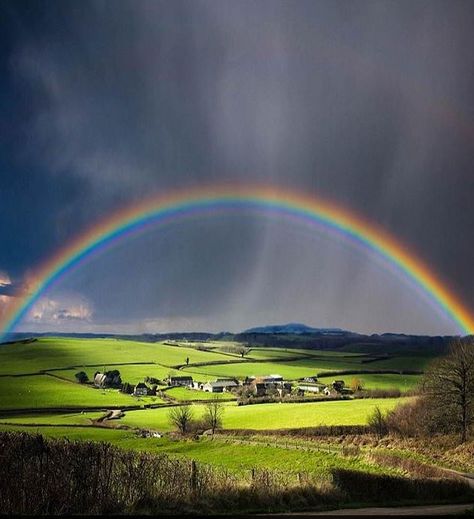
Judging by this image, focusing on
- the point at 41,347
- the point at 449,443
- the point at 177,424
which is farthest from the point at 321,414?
the point at 41,347

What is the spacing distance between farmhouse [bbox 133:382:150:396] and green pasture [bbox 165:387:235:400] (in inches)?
215

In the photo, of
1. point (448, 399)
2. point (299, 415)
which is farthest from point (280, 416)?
point (448, 399)

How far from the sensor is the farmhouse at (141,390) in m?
136

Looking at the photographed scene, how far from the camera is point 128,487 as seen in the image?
22.2 meters

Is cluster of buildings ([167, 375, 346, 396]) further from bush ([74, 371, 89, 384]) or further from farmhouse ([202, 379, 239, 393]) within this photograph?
bush ([74, 371, 89, 384])

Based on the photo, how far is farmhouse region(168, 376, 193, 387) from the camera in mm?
153150

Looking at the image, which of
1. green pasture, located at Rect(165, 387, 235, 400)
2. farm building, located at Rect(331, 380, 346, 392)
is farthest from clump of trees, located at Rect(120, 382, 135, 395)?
farm building, located at Rect(331, 380, 346, 392)

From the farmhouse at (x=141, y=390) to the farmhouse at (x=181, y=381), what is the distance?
12070mm

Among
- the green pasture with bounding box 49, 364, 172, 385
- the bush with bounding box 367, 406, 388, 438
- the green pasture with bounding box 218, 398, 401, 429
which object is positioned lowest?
the bush with bounding box 367, 406, 388, 438

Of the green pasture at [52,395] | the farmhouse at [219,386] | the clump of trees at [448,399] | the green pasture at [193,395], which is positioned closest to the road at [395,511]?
the clump of trees at [448,399]

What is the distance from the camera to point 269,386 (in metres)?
140

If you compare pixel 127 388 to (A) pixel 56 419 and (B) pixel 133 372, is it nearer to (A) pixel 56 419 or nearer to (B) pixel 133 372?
(B) pixel 133 372

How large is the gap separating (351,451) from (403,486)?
78.0 ft

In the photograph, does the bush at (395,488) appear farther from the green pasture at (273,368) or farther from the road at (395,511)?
the green pasture at (273,368)
